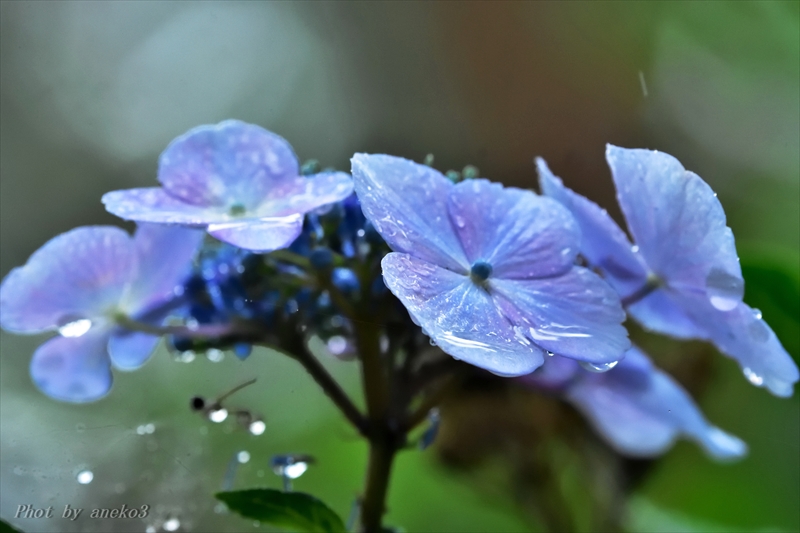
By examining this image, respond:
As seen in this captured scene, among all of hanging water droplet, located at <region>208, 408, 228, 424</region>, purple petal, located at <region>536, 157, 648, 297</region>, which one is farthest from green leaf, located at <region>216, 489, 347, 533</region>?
purple petal, located at <region>536, 157, 648, 297</region>

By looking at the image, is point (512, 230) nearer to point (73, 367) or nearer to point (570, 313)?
point (570, 313)

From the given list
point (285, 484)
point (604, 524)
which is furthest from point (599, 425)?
point (285, 484)

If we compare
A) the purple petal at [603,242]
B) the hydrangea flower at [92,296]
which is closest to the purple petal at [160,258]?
the hydrangea flower at [92,296]

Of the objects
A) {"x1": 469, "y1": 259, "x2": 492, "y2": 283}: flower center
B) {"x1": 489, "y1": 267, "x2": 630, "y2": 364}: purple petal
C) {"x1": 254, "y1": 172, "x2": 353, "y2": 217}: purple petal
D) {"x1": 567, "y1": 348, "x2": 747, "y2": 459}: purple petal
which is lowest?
{"x1": 567, "y1": 348, "x2": 747, "y2": 459}: purple petal

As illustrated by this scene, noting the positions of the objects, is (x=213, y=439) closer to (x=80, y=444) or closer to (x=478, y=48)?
(x=80, y=444)

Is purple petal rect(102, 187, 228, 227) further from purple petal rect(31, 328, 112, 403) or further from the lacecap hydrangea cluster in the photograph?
purple petal rect(31, 328, 112, 403)
